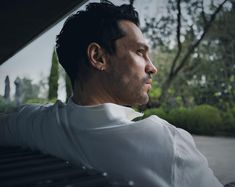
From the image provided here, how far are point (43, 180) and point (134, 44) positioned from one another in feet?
1.67

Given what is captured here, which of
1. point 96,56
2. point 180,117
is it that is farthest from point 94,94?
point 180,117

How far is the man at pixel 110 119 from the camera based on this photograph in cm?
75

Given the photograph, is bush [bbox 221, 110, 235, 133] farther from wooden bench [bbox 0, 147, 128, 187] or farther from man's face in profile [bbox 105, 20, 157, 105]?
wooden bench [bbox 0, 147, 128, 187]

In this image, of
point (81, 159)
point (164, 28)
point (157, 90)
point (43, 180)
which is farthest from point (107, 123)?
point (157, 90)

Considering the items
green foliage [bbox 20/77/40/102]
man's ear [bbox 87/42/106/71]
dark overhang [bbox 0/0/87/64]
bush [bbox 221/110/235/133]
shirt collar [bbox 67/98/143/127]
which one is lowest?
bush [bbox 221/110/235/133]

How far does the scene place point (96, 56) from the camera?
938 millimetres

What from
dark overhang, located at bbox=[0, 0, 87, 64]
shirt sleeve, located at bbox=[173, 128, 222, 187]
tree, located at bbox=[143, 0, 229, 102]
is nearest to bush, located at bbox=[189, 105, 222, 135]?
tree, located at bbox=[143, 0, 229, 102]

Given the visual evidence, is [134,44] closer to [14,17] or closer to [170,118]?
[14,17]

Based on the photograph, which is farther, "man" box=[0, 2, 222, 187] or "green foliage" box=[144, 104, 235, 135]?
"green foliage" box=[144, 104, 235, 135]

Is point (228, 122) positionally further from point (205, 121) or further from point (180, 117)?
point (180, 117)

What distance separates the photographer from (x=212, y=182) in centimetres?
80

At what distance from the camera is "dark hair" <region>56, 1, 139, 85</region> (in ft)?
3.08

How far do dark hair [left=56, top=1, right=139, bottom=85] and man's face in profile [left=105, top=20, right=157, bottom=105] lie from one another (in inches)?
0.8

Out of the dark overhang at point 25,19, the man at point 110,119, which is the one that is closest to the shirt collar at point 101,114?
the man at point 110,119
